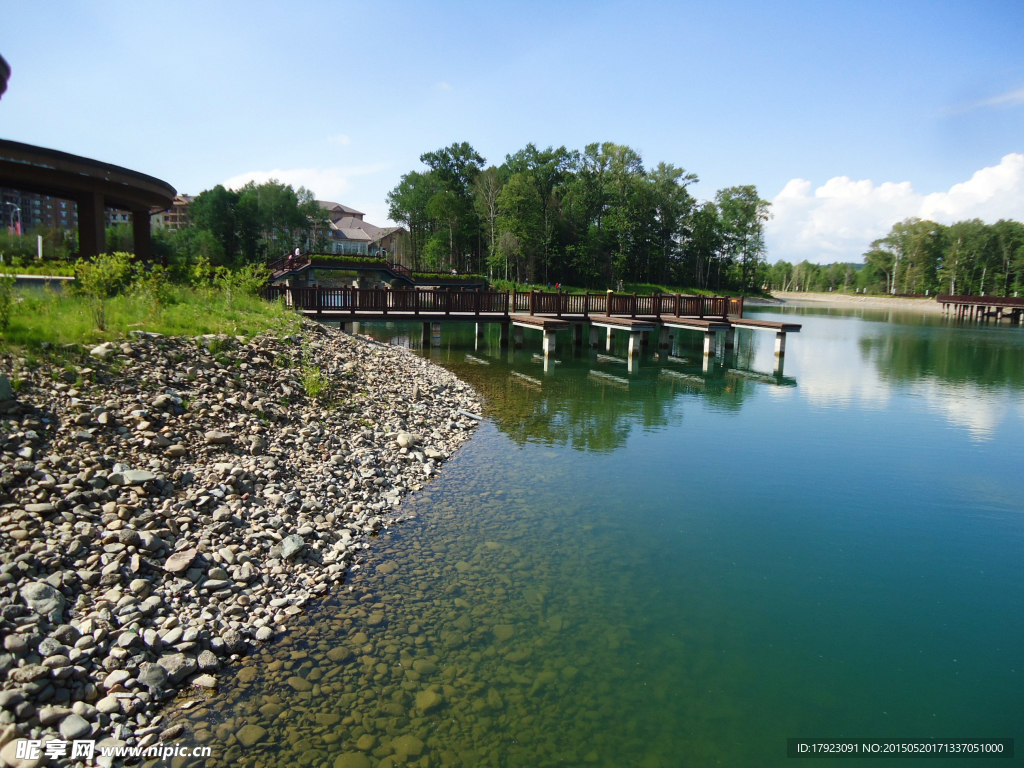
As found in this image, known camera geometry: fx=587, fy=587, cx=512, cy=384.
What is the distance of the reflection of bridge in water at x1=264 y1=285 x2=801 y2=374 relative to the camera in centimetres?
2809

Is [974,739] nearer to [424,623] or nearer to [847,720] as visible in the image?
[847,720]

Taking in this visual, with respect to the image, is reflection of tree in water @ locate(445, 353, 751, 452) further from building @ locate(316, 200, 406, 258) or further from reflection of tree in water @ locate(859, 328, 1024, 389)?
building @ locate(316, 200, 406, 258)

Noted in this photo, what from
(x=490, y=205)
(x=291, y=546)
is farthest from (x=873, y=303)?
(x=291, y=546)

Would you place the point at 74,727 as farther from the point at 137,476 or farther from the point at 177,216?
the point at 177,216

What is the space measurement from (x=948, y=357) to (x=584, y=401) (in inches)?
1070

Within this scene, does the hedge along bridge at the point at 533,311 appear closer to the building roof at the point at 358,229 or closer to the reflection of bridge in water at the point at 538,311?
the reflection of bridge in water at the point at 538,311

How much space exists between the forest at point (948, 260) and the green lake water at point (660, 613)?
324ft

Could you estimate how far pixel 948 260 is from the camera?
9712 cm

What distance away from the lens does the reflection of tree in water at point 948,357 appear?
27528mm

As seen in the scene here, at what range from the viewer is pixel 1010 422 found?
18766mm

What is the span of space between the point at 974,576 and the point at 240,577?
10.6 meters

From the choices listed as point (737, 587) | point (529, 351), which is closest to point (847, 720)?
point (737, 587)

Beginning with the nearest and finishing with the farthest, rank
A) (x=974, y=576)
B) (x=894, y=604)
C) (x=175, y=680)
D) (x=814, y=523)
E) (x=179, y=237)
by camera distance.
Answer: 1. (x=175, y=680)
2. (x=894, y=604)
3. (x=974, y=576)
4. (x=814, y=523)
5. (x=179, y=237)

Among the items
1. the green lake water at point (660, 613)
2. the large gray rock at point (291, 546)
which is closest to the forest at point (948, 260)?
the green lake water at point (660, 613)
